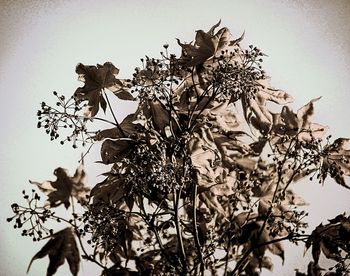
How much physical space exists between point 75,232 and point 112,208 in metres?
0.13

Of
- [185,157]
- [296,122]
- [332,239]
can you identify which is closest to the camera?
[185,157]

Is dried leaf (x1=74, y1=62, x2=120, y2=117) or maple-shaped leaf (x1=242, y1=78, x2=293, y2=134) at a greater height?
dried leaf (x1=74, y1=62, x2=120, y2=117)

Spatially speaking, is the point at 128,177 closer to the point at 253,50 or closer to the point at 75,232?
the point at 75,232

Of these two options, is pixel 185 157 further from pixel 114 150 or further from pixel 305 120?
pixel 305 120

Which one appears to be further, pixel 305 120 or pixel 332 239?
pixel 305 120

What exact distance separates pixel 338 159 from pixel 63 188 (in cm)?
67

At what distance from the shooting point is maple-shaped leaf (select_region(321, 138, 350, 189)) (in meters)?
0.96

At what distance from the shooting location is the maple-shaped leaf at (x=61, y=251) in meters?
0.86

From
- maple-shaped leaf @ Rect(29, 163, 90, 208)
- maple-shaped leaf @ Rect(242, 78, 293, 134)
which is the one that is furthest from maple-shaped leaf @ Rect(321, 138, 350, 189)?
maple-shaped leaf @ Rect(29, 163, 90, 208)

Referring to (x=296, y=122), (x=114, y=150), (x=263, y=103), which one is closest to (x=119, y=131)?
(x=114, y=150)

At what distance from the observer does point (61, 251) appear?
2.87ft

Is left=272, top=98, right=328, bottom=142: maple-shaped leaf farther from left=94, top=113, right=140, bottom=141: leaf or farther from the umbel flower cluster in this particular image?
left=94, top=113, right=140, bottom=141: leaf

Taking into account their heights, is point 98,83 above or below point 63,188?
above

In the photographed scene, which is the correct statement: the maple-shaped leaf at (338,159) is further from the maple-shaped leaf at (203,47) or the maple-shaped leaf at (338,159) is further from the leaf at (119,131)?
the leaf at (119,131)
